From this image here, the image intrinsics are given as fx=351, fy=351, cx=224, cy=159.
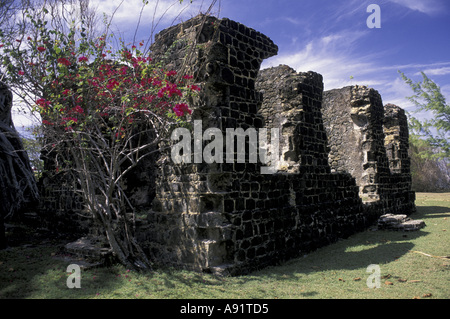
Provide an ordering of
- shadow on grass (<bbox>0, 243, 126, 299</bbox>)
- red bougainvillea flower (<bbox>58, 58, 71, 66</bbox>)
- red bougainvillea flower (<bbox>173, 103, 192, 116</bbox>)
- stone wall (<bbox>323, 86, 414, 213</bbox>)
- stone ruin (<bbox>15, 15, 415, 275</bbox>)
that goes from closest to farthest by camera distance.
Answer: shadow on grass (<bbox>0, 243, 126, 299</bbox>) → red bougainvillea flower (<bbox>58, 58, 71, 66</bbox>) → red bougainvillea flower (<bbox>173, 103, 192, 116</bbox>) → stone ruin (<bbox>15, 15, 415, 275</bbox>) → stone wall (<bbox>323, 86, 414, 213</bbox>)

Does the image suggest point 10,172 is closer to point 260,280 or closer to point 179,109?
point 179,109

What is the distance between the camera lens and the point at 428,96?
26406mm

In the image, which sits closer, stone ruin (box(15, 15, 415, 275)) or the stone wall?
stone ruin (box(15, 15, 415, 275))

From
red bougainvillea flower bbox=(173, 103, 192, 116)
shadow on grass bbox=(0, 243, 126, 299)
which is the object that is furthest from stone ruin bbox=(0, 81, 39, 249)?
red bougainvillea flower bbox=(173, 103, 192, 116)

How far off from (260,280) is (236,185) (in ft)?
5.12

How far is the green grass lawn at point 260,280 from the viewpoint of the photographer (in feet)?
14.9

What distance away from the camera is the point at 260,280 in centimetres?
540

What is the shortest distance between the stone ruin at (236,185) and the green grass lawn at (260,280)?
0.50m

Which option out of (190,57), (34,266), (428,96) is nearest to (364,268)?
(190,57)

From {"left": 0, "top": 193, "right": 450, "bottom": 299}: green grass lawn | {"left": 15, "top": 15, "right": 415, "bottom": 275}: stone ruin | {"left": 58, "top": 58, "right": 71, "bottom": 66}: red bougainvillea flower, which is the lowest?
{"left": 0, "top": 193, "right": 450, "bottom": 299}: green grass lawn

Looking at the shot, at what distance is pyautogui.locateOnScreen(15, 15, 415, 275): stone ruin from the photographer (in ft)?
19.0

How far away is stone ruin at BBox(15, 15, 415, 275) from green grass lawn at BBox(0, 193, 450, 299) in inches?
19.5

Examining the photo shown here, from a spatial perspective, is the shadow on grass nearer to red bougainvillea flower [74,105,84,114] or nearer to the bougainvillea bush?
the bougainvillea bush

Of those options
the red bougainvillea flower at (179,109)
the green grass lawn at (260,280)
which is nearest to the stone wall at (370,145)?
the green grass lawn at (260,280)
